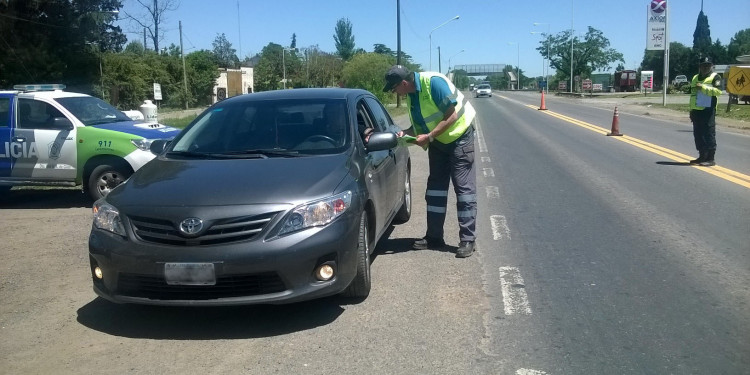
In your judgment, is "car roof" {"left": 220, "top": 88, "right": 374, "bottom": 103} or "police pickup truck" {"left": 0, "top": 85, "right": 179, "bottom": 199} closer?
"car roof" {"left": 220, "top": 88, "right": 374, "bottom": 103}

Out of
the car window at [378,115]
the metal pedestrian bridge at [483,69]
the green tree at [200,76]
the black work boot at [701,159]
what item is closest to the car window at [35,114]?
the car window at [378,115]

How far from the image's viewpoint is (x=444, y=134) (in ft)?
21.4

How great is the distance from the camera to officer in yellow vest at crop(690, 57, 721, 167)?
1194cm

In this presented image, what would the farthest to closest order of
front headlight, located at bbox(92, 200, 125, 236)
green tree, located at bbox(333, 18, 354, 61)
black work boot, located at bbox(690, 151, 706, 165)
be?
1. green tree, located at bbox(333, 18, 354, 61)
2. black work boot, located at bbox(690, 151, 706, 165)
3. front headlight, located at bbox(92, 200, 125, 236)

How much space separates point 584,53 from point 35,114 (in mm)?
96103

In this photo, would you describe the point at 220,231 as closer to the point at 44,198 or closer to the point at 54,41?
the point at 44,198

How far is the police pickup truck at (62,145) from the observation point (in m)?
9.55

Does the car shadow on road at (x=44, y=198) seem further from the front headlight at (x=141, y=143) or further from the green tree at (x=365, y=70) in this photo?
the green tree at (x=365, y=70)

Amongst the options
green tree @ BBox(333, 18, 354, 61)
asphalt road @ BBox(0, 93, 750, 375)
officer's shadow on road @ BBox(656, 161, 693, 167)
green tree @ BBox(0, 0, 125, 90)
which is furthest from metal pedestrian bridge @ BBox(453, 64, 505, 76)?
asphalt road @ BBox(0, 93, 750, 375)

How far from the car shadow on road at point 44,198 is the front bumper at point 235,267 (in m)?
5.92

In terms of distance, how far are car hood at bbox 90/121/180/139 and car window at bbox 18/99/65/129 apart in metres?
0.64

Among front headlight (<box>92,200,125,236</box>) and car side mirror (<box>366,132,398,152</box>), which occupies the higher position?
car side mirror (<box>366,132,398,152</box>)

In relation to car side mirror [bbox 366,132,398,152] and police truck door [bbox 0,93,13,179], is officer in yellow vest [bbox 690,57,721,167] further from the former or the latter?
Answer: police truck door [bbox 0,93,13,179]

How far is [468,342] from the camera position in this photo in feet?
14.5
